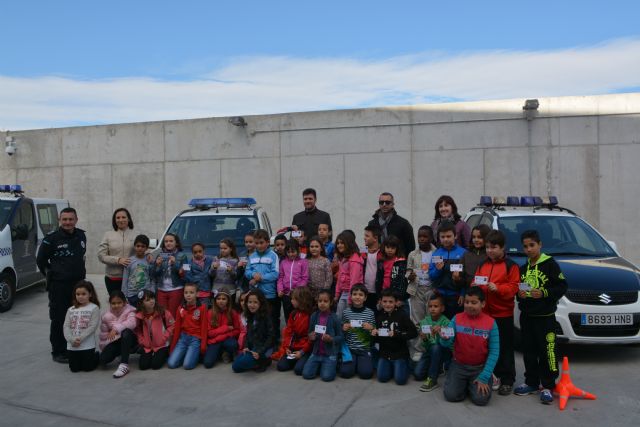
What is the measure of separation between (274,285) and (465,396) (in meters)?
2.71

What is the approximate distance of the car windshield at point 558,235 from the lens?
300 inches

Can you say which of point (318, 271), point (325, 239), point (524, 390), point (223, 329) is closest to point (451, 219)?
point (325, 239)

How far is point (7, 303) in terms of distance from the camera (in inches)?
408

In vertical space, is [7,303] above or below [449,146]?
below

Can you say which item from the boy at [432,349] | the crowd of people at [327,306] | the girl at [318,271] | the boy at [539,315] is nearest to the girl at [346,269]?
the crowd of people at [327,306]

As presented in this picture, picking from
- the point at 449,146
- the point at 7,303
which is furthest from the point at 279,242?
the point at 449,146

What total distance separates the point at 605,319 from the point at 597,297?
25 centimetres

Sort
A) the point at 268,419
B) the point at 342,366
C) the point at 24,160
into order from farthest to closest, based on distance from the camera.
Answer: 1. the point at 24,160
2. the point at 342,366
3. the point at 268,419

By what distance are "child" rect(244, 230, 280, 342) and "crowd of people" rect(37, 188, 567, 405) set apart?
2 cm

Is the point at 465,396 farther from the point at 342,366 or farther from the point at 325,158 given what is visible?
the point at 325,158

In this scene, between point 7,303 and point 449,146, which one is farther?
point 449,146

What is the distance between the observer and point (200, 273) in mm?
7438

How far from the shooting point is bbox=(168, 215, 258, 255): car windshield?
8984 millimetres

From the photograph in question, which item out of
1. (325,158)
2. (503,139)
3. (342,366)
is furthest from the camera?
(325,158)
